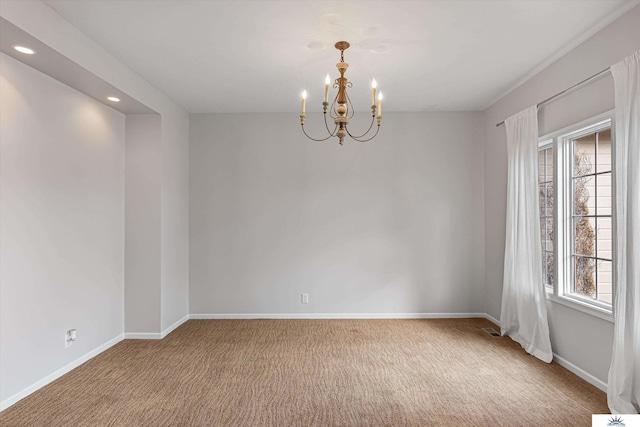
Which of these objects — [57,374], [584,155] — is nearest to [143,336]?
[57,374]

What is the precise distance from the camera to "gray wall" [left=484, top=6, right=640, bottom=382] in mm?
2893

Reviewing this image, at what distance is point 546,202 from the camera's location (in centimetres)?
402

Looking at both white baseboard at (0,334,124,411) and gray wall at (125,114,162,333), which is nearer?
white baseboard at (0,334,124,411)

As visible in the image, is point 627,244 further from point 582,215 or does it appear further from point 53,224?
point 53,224

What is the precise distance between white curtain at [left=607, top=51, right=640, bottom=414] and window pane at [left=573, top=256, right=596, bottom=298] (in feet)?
2.10

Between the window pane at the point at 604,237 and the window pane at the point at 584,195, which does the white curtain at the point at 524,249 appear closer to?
the window pane at the point at 584,195

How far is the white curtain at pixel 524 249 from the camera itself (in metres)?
3.80

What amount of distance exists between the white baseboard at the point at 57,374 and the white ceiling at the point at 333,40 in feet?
9.46

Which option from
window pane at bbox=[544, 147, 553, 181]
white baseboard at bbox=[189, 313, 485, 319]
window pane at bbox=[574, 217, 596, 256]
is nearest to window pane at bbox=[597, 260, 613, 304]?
window pane at bbox=[574, 217, 596, 256]

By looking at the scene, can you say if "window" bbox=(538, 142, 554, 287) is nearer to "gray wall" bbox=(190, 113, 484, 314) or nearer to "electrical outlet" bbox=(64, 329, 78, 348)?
"gray wall" bbox=(190, 113, 484, 314)

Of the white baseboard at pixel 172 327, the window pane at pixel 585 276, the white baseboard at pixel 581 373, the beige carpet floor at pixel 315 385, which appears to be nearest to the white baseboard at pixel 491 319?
the beige carpet floor at pixel 315 385

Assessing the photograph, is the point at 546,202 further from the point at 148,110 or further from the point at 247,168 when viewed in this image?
the point at 148,110

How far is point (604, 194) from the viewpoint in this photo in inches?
127

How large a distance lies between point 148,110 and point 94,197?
1155 millimetres
